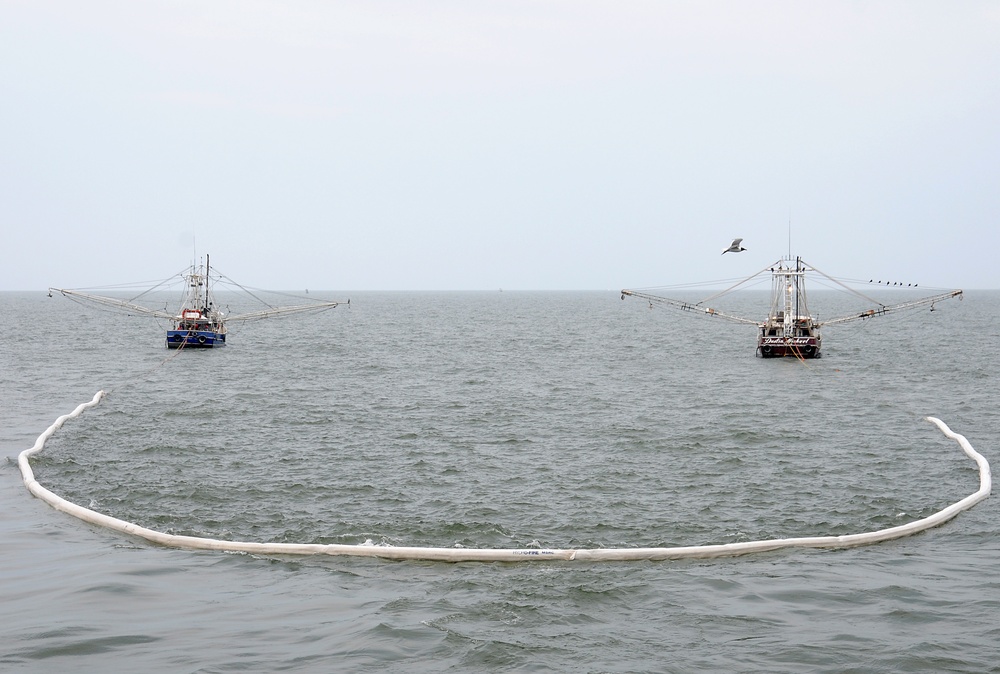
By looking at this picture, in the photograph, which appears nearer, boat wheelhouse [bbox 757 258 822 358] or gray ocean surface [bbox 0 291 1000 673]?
gray ocean surface [bbox 0 291 1000 673]

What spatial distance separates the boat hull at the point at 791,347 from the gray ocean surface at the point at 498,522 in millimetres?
16785

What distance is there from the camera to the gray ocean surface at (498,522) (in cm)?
1719

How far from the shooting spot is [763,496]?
28.6m

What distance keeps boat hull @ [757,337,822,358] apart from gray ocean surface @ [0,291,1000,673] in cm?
1679

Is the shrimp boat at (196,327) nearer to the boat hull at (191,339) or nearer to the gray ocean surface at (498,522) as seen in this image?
the boat hull at (191,339)

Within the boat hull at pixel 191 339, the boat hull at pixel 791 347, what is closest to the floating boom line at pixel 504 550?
the boat hull at pixel 791 347

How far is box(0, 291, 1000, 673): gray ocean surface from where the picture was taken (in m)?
17.2

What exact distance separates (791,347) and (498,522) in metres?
54.8

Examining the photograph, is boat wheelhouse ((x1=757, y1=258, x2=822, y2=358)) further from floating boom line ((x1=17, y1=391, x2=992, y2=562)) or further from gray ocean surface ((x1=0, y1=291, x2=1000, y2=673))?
floating boom line ((x1=17, y1=391, x2=992, y2=562))

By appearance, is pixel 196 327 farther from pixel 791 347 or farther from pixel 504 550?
pixel 504 550

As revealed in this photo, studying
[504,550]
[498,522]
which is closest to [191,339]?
[498,522]

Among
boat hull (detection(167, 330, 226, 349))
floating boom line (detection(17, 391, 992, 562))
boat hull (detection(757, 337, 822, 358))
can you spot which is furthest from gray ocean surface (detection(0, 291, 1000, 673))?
boat hull (detection(167, 330, 226, 349))

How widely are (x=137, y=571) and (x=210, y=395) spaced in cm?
3219

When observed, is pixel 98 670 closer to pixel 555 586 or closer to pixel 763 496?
pixel 555 586
